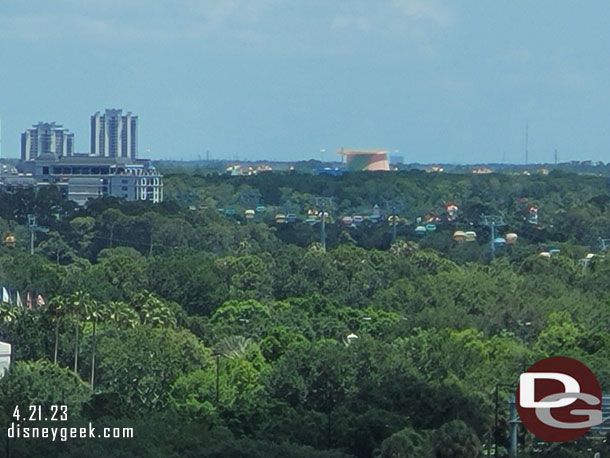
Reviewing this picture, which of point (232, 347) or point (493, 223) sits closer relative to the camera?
point (232, 347)

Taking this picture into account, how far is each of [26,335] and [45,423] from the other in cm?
2412

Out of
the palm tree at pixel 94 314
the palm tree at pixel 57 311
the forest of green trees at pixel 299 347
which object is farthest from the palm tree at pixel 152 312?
the palm tree at pixel 57 311

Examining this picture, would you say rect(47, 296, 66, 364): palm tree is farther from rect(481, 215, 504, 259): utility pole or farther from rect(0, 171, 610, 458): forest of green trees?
rect(481, 215, 504, 259): utility pole

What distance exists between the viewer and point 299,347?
195ft

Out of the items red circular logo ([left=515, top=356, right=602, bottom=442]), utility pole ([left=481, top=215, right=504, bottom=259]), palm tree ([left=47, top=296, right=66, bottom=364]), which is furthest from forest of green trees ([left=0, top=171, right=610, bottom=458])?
red circular logo ([left=515, top=356, right=602, bottom=442])

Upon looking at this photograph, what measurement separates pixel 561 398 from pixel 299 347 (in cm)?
2926

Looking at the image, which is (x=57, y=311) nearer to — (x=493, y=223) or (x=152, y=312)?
(x=152, y=312)

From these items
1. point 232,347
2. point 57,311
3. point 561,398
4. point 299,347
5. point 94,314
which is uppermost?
point 561,398

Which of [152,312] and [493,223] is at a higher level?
[493,223]

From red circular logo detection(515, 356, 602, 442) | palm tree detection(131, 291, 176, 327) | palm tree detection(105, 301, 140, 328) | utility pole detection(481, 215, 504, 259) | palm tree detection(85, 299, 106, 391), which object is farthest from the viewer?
utility pole detection(481, 215, 504, 259)

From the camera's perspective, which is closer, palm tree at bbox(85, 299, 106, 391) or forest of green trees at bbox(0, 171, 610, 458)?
forest of green trees at bbox(0, 171, 610, 458)

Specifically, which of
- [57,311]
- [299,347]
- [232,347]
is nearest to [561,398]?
[299,347]

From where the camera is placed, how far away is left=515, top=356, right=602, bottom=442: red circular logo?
3033 centimetres

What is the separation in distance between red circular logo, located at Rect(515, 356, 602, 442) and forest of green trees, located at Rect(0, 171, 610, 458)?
1131 centimetres
